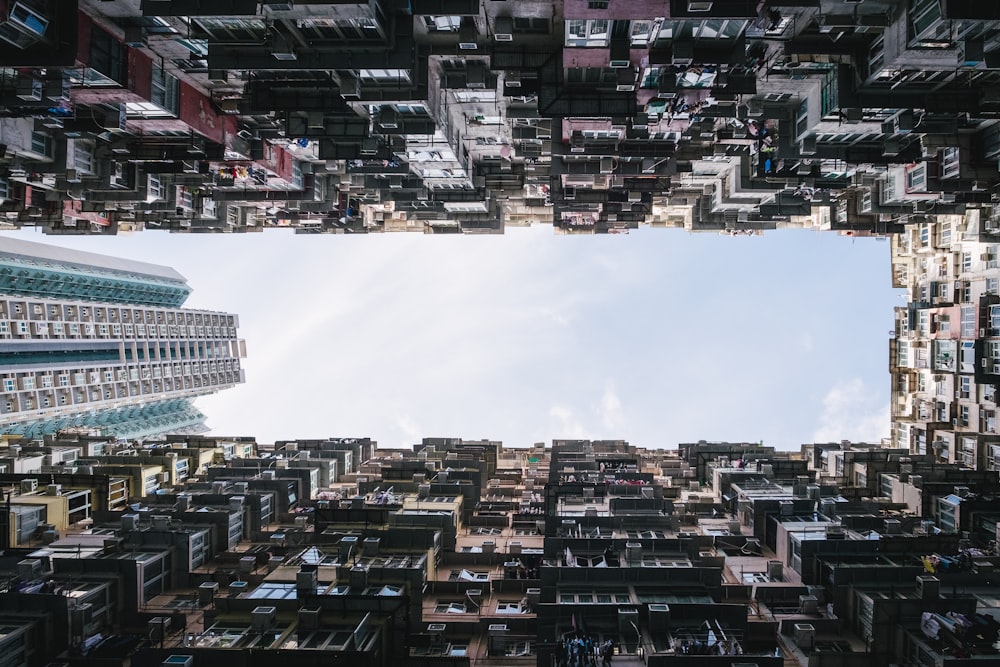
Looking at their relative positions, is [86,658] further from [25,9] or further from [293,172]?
[293,172]

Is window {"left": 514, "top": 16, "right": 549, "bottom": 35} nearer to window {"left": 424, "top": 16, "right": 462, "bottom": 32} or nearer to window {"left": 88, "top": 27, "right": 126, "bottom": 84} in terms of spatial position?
window {"left": 424, "top": 16, "right": 462, "bottom": 32}

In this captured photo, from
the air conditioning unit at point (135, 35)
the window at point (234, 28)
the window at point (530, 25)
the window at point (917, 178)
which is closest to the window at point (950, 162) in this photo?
the window at point (917, 178)

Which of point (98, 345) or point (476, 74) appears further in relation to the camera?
point (98, 345)

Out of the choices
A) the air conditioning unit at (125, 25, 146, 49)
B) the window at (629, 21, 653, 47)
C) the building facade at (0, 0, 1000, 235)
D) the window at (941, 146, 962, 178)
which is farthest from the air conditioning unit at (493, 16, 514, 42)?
the window at (941, 146, 962, 178)

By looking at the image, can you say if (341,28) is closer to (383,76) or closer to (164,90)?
(383,76)

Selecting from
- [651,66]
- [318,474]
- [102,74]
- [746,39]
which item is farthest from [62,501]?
[746,39]

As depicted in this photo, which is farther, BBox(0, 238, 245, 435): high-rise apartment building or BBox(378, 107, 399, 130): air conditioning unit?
BBox(0, 238, 245, 435): high-rise apartment building

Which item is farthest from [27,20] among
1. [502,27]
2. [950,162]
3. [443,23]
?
[950,162]

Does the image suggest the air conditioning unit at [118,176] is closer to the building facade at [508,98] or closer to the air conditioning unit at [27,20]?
the building facade at [508,98]
